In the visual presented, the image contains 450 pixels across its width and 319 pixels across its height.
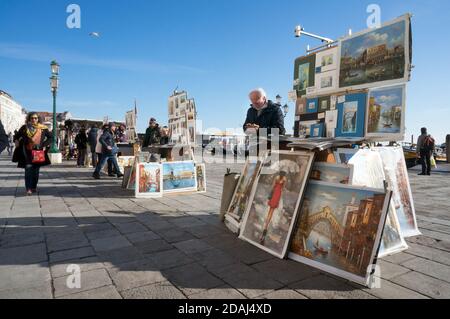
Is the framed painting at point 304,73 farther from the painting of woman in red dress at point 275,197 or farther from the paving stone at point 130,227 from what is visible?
the paving stone at point 130,227

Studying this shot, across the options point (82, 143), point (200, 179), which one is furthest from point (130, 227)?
point (82, 143)

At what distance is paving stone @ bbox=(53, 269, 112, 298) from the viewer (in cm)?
230

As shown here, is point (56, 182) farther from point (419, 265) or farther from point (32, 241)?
point (419, 265)

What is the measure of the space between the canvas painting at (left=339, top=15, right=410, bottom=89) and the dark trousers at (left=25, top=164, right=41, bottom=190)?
6.43m

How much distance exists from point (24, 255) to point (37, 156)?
12.8ft

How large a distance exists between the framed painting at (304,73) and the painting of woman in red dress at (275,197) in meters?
1.61

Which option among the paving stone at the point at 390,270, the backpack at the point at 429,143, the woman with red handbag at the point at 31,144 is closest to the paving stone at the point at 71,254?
the paving stone at the point at 390,270

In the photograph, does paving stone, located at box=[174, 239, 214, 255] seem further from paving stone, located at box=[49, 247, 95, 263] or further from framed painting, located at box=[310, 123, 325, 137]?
framed painting, located at box=[310, 123, 325, 137]

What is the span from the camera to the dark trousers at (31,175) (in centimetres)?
639

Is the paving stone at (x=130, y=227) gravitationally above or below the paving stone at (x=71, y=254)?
above

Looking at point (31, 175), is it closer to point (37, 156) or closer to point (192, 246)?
point (37, 156)
